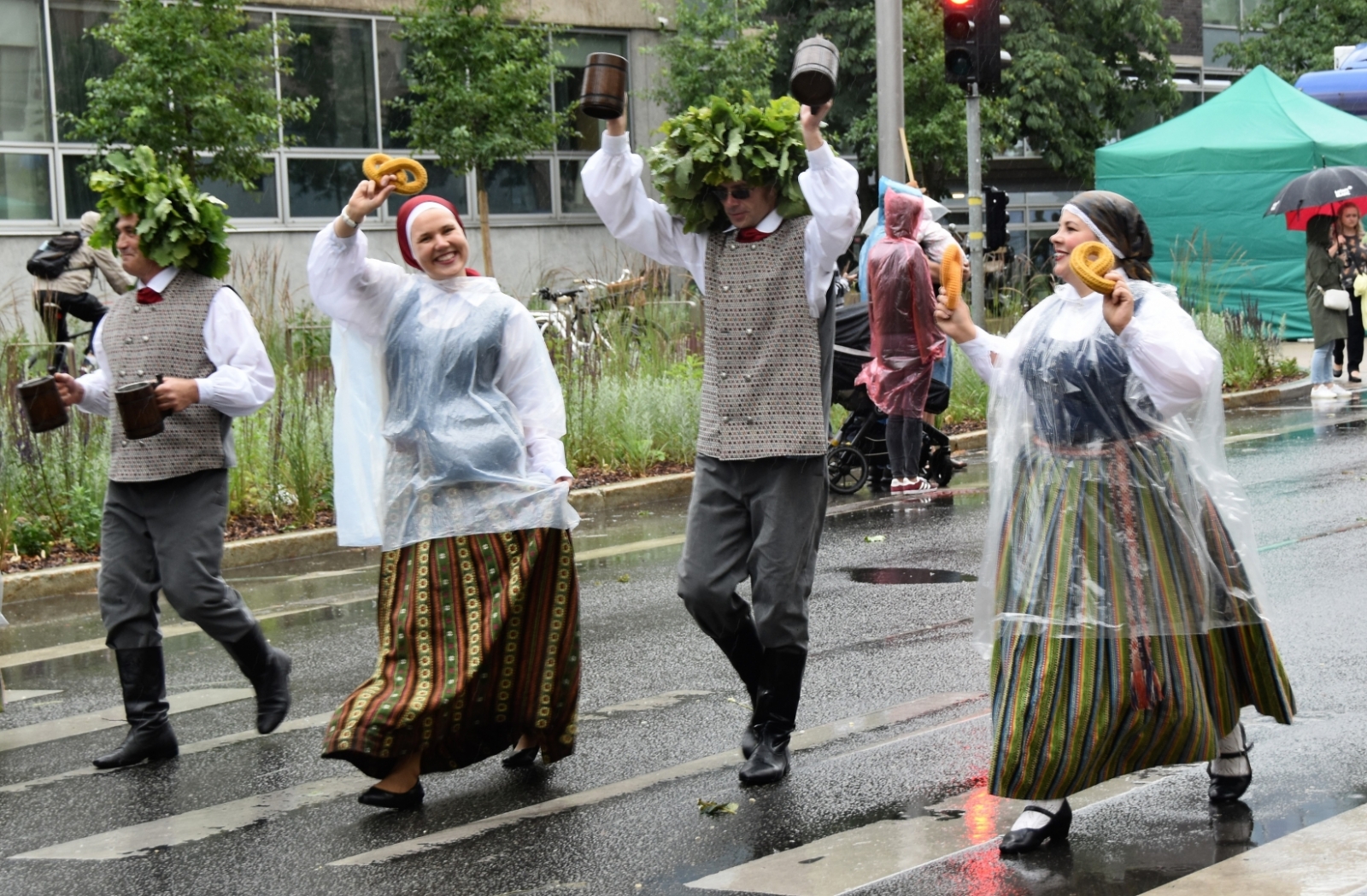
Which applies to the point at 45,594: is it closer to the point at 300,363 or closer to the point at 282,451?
the point at 282,451

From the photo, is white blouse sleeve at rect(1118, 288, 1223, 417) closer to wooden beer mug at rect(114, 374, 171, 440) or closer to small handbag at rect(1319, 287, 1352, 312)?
wooden beer mug at rect(114, 374, 171, 440)

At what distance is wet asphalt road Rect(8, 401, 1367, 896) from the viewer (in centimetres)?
477

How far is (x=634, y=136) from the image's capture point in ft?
94.8

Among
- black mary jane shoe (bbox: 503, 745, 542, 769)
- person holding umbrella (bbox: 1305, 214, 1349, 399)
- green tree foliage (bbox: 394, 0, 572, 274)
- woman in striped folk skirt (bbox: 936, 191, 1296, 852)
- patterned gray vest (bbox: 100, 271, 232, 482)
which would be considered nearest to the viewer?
woman in striped folk skirt (bbox: 936, 191, 1296, 852)

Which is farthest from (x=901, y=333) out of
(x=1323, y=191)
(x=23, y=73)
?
(x=23, y=73)

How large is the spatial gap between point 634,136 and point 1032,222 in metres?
9.95

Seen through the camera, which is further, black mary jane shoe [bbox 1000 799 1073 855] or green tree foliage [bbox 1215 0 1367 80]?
green tree foliage [bbox 1215 0 1367 80]

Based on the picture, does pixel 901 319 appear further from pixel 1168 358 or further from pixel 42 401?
pixel 1168 358

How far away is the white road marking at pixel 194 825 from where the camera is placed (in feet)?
17.0

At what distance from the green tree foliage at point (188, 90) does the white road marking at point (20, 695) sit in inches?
476

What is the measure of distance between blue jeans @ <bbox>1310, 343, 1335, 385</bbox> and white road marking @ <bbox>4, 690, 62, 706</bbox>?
13.4 metres

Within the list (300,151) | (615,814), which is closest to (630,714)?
(615,814)

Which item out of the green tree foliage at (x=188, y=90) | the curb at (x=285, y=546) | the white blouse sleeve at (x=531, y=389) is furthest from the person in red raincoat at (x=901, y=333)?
the green tree foliage at (x=188, y=90)

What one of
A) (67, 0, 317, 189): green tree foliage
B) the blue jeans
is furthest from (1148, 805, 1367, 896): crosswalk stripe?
(67, 0, 317, 189): green tree foliage
